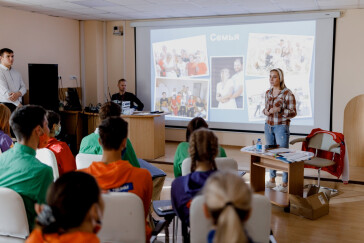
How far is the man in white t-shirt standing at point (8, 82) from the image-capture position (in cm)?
603

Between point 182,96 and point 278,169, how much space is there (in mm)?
4050

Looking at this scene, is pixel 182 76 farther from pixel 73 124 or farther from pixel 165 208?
pixel 165 208

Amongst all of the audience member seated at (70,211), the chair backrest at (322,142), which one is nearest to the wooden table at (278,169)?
the chair backrest at (322,142)

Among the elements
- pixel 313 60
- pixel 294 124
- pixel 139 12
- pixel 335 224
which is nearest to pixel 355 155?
pixel 294 124

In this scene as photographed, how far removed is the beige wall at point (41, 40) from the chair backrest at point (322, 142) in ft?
16.6

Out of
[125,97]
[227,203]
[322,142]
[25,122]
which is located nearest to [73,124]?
[125,97]

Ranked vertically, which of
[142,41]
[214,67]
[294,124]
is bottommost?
[294,124]

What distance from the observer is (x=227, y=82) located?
778 centimetres

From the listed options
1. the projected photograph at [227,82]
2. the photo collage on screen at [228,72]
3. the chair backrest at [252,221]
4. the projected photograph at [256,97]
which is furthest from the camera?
the projected photograph at [227,82]

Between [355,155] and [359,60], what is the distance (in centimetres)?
163

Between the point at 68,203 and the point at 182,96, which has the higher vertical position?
the point at 182,96

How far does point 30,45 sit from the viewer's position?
7168 mm

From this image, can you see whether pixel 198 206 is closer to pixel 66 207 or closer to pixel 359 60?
pixel 66 207

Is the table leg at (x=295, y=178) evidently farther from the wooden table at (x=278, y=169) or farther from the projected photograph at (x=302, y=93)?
the projected photograph at (x=302, y=93)
